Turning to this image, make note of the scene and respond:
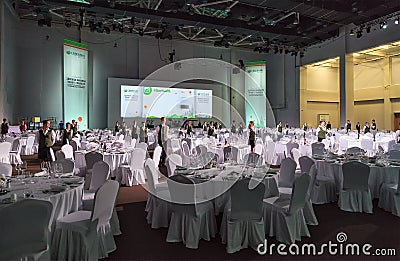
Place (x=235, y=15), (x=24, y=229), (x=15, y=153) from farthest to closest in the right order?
(x=235, y=15)
(x=15, y=153)
(x=24, y=229)

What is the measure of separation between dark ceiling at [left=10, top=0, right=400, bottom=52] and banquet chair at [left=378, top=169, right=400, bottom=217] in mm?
9627

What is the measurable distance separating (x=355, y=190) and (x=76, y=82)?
1467 cm

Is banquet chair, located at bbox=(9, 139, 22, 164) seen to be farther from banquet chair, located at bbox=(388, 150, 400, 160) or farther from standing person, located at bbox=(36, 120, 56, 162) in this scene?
banquet chair, located at bbox=(388, 150, 400, 160)

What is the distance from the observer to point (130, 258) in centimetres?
354

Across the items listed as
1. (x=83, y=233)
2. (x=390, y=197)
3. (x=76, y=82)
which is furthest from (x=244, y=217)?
(x=76, y=82)

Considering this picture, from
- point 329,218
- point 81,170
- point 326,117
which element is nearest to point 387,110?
point 326,117

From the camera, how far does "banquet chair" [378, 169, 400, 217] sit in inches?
192

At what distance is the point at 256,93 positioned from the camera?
21531 millimetres

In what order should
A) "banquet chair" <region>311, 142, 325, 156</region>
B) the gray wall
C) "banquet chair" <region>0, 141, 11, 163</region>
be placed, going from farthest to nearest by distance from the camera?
1. the gray wall
2. "banquet chair" <region>0, 141, 11, 163</region>
3. "banquet chair" <region>311, 142, 325, 156</region>

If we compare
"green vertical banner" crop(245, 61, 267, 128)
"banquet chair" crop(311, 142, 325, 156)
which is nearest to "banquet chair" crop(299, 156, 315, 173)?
"banquet chair" crop(311, 142, 325, 156)

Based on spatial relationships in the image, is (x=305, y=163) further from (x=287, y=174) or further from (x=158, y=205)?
(x=158, y=205)

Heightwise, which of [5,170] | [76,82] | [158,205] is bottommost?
[158,205]

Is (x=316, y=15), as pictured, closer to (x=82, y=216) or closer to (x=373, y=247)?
(x=373, y=247)

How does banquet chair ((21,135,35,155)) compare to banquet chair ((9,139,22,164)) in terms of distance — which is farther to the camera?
banquet chair ((21,135,35,155))
